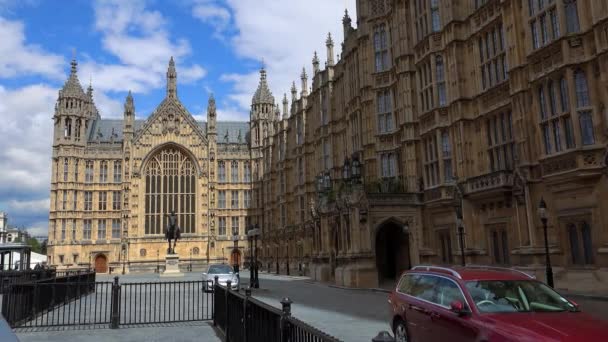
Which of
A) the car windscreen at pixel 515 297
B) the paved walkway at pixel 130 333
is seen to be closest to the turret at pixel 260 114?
the paved walkway at pixel 130 333

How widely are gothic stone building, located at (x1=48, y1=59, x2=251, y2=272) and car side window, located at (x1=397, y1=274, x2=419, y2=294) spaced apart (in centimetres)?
5827

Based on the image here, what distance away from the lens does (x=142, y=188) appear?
70.2 m

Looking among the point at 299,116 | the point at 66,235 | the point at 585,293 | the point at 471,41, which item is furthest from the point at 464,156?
the point at 66,235

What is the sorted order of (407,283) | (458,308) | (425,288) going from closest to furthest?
(458,308), (425,288), (407,283)

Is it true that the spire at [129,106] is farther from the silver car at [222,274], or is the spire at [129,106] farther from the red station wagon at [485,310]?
the red station wagon at [485,310]

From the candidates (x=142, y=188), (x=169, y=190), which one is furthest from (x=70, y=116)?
(x=169, y=190)

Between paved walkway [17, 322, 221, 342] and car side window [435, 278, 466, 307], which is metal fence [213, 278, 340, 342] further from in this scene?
car side window [435, 278, 466, 307]

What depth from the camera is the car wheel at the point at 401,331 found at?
1009cm

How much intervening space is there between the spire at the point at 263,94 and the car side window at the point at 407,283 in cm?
6658

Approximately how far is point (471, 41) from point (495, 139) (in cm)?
497

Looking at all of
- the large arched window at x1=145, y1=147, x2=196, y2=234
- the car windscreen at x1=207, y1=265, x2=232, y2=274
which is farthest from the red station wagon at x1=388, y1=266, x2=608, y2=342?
the large arched window at x1=145, y1=147, x2=196, y2=234

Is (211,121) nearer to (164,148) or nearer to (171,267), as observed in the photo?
(164,148)

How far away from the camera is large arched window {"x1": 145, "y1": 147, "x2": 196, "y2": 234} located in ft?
228

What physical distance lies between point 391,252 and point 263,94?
50.4 metres
